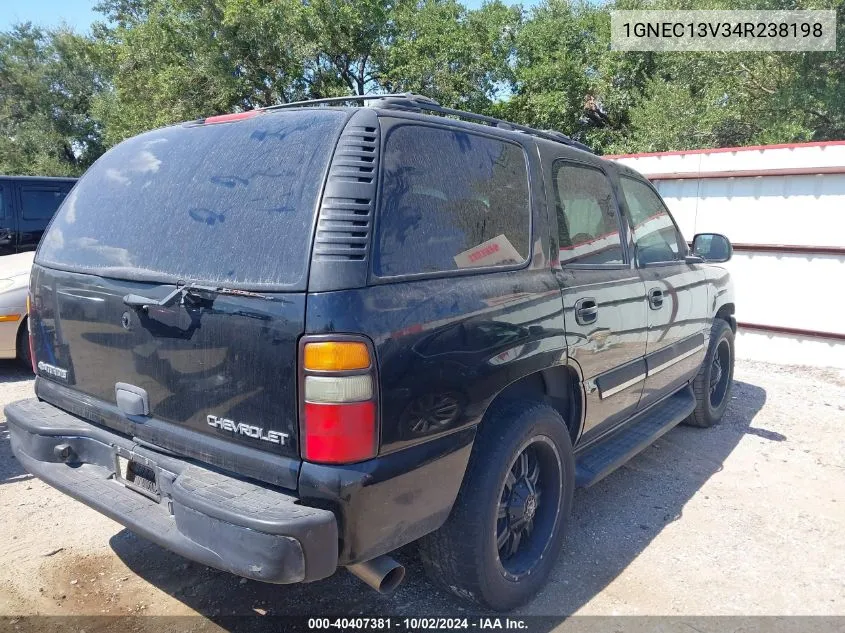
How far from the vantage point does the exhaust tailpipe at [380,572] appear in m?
2.19

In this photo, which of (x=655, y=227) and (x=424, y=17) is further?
(x=424, y=17)

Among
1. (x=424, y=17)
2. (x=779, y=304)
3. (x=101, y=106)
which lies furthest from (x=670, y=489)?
(x=101, y=106)

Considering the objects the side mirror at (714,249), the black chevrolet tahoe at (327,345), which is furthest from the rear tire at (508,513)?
the side mirror at (714,249)

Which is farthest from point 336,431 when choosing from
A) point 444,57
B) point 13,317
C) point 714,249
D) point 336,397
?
point 444,57

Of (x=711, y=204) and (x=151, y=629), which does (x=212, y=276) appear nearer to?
(x=151, y=629)

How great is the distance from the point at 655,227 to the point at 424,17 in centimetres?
1490

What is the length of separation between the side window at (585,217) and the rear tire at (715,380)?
1.84 meters

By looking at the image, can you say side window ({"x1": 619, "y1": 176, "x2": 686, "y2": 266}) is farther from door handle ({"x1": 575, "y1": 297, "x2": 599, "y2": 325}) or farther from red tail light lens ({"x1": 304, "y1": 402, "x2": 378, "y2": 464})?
red tail light lens ({"x1": 304, "y1": 402, "x2": 378, "y2": 464})

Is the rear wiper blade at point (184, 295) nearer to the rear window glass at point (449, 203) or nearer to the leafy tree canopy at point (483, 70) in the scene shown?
→ the rear window glass at point (449, 203)

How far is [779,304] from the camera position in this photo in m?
7.40

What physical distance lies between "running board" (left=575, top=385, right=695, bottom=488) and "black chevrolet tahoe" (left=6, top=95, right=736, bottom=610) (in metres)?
0.07

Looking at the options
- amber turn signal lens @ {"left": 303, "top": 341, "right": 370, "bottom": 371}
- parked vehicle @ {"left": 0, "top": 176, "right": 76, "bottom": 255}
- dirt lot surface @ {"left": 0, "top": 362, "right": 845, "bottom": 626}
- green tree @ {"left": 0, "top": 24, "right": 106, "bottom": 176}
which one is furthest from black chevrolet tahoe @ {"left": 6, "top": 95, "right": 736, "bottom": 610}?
green tree @ {"left": 0, "top": 24, "right": 106, "bottom": 176}

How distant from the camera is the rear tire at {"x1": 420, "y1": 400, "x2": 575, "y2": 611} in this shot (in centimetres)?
249

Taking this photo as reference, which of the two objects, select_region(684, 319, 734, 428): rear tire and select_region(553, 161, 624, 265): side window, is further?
select_region(684, 319, 734, 428): rear tire
